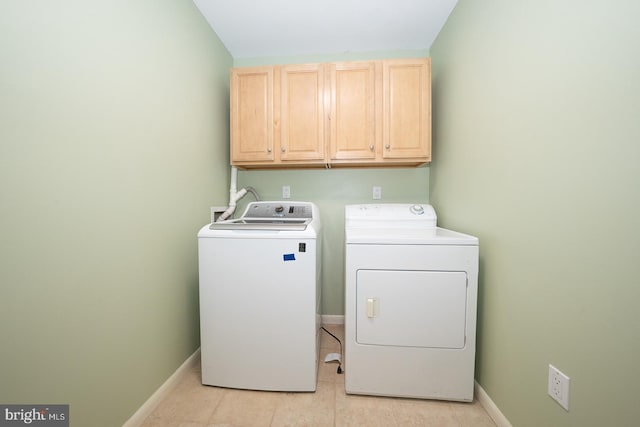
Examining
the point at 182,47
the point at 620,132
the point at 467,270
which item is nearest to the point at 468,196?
the point at 467,270

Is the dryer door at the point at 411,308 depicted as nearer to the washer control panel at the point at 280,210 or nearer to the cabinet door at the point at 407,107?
the washer control panel at the point at 280,210

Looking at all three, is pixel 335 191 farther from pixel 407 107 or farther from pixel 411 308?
pixel 411 308

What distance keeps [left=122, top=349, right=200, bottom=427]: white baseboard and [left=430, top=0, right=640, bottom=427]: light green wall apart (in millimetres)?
1820

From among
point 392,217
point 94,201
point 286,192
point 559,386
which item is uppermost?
point 286,192

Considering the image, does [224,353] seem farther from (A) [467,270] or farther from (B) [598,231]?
(B) [598,231]

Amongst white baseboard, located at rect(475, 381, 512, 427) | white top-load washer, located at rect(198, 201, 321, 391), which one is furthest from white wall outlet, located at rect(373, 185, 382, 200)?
white baseboard, located at rect(475, 381, 512, 427)

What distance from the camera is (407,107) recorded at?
5.61 ft

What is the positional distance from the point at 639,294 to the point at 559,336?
Answer: 322mm

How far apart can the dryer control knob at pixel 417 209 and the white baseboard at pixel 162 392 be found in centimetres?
195

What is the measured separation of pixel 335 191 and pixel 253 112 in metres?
0.98

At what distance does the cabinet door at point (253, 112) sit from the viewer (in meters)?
1.79

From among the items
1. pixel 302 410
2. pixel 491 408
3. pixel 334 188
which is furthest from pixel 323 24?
pixel 491 408

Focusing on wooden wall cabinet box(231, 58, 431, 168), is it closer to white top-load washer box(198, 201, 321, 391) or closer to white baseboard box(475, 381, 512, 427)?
white top-load washer box(198, 201, 321, 391)

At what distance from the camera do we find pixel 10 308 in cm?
70
